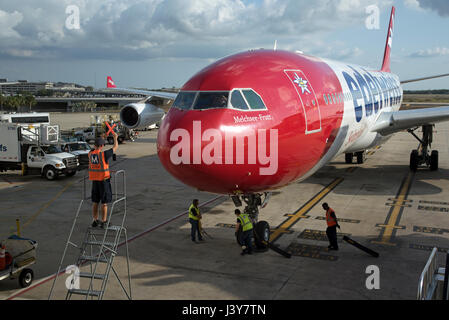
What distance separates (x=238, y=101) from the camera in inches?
356

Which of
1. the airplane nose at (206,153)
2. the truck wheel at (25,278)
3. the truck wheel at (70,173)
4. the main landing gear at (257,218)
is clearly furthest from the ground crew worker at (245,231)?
the truck wheel at (70,173)

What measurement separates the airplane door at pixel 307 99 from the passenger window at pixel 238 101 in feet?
6.10

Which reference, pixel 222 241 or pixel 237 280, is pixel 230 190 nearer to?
pixel 237 280

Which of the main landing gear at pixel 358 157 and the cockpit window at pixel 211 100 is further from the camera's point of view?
the main landing gear at pixel 358 157

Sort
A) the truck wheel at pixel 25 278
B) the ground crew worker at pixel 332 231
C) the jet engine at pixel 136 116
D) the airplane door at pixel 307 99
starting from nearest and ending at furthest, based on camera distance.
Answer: the truck wheel at pixel 25 278 → the airplane door at pixel 307 99 → the ground crew worker at pixel 332 231 → the jet engine at pixel 136 116

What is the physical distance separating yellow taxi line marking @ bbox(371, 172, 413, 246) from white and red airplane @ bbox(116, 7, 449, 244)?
2772mm

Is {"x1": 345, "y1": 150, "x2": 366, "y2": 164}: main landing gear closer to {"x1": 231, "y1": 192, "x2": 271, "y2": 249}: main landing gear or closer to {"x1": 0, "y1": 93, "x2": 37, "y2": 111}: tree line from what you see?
{"x1": 231, "y1": 192, "x2": 271, "y2": 249}: main landing gear

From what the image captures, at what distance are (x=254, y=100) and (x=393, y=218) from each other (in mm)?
7679

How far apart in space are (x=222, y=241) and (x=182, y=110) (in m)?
4.64

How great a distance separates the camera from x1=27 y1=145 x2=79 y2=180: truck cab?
21.9m

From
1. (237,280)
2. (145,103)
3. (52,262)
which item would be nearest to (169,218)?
(52,262)

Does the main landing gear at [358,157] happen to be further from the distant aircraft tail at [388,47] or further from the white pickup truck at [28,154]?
the white pickup truck at [28,154]

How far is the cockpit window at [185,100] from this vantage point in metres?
9.20
